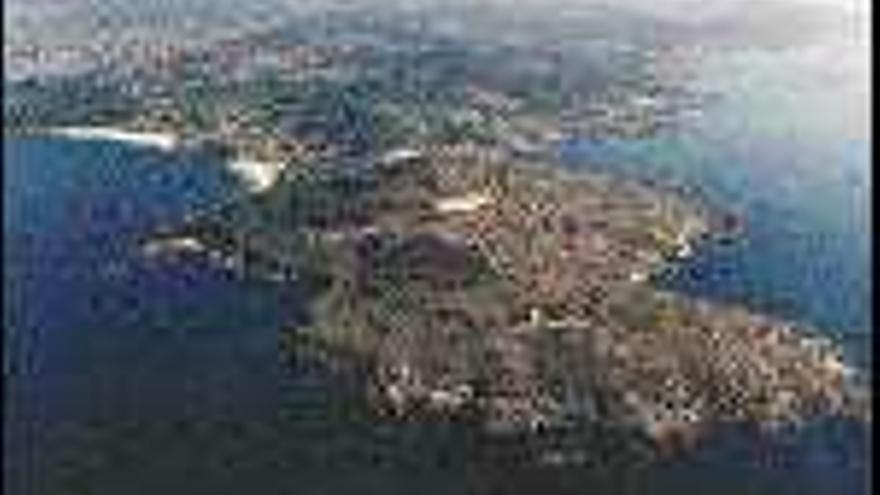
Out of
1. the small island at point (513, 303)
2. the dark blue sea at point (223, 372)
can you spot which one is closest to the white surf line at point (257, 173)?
the small island at point (513, 303)

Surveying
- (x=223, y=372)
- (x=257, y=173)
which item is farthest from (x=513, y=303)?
(x=257, y=173)

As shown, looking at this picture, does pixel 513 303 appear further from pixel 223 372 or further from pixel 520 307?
pixel 223 372

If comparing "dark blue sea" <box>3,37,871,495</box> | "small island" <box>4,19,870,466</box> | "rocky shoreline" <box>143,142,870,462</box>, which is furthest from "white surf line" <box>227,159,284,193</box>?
"dark blue sea" <box>3,37,871,495</box>

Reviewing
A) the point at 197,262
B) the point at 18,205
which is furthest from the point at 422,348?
the point at 18,205

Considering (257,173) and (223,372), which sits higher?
(257,173)

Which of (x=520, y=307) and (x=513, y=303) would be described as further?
(x=513, y=303)

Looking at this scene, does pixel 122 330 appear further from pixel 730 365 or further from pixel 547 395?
pixel 730 365

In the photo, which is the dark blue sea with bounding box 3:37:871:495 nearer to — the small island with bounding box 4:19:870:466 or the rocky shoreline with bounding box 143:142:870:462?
the small island with bounding box 4:19:870:466

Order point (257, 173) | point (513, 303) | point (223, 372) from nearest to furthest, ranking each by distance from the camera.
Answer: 1. point (223, 372)
2. point (513, 303)
3. point (257, 173)

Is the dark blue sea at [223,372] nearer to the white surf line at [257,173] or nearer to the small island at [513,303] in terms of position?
the small island at [513,303]

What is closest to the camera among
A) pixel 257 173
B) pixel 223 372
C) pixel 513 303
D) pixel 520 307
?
pixel 223 372
